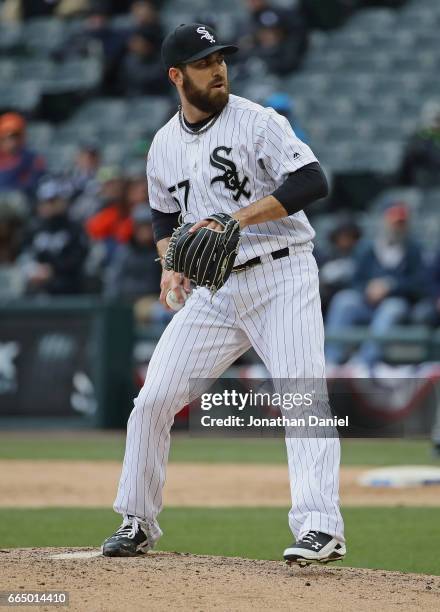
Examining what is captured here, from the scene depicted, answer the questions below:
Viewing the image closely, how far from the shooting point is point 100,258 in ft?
47.0

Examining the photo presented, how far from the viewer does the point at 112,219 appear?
564 inches

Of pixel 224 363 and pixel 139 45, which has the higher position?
pixel 139 45

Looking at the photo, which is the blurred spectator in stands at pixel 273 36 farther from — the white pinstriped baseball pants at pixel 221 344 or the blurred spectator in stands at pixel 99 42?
the white pinstriped baseball pants at pixel 221 344

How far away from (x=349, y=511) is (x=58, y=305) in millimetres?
5803

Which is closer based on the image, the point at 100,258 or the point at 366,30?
the point at 100,258

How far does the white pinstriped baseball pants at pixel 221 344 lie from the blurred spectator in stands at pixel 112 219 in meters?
8.95

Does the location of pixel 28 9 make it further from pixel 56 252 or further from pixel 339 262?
pixel 339 262

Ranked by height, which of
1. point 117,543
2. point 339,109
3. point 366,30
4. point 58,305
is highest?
point 366,30

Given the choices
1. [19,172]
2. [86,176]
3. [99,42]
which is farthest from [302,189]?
[99,42]

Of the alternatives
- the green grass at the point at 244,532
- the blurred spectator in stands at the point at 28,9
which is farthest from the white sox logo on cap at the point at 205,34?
the blurred spectator in stands at the point at 28,9

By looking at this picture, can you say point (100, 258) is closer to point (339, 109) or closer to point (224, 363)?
point (339, 109)

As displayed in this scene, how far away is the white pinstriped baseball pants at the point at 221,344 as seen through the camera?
4875mm

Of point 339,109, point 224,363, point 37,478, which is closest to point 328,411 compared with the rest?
point 224,363

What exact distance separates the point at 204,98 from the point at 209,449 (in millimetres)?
7012
